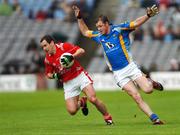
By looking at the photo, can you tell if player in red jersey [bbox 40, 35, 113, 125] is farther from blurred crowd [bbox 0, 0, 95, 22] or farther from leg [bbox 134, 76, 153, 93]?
blurred crowd [bbox 0, 0, 95, 22]

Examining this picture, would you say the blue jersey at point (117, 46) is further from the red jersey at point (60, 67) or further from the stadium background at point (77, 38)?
the stadium background at point (77, 38)

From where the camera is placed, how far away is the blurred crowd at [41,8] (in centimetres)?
4459

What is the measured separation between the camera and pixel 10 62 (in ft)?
139

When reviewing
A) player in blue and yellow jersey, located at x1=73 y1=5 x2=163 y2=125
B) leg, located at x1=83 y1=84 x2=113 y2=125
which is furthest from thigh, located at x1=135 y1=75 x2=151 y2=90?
leg, located at x1=83 y1=84 x2=113 y2=125

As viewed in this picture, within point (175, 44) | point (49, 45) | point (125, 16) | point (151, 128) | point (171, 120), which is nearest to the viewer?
Result: point (151, 128)

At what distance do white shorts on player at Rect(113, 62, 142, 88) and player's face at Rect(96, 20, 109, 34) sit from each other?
0.94 meters

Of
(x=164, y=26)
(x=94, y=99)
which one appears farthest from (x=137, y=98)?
(x=164, y=26)

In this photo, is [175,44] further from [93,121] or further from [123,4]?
[93,121]

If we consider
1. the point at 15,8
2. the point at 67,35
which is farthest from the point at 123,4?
the point at 15,8

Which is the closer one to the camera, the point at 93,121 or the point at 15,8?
the point at 93,121

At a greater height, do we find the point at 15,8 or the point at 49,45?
the point at 15,8

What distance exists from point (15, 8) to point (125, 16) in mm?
7131

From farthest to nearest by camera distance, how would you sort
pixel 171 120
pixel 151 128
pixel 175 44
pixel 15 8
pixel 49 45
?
pixel 15 8 < pixel 175 44 < pixel 171 120 < pixel 49 45 < pixel 151 128

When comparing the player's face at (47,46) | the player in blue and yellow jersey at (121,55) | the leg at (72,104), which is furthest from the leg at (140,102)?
the player's face at (47,46)
